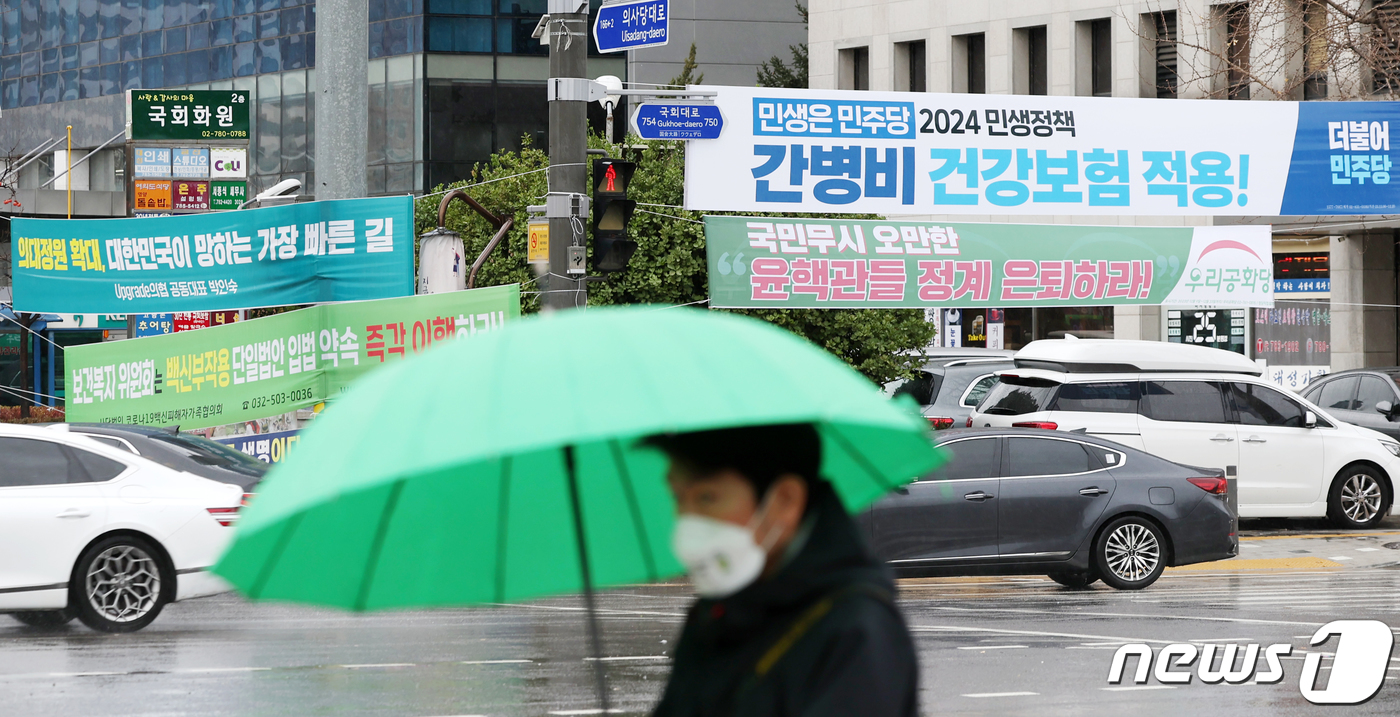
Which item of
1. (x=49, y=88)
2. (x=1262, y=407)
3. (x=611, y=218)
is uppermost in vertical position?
(x=49, y=88)

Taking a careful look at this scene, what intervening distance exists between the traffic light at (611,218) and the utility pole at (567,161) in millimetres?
182

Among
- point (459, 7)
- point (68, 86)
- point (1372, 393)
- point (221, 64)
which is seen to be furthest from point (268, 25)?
point (1372, 393)

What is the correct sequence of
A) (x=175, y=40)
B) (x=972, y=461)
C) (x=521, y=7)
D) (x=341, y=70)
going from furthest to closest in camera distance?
(x=175, y=40) → (x=521, y=7) → (x=341, y=70) → (x=972, y=461)

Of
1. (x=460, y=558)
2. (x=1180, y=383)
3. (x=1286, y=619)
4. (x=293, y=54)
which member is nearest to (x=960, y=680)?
(x=1286, y=619)

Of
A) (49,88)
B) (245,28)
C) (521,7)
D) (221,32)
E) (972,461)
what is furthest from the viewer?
(49,88)

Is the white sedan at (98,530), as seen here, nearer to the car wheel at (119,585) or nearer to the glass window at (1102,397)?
the car wheel at (119,585)

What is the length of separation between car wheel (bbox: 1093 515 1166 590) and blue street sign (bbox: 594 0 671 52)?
19.6 ft

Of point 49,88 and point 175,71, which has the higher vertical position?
point 49,88

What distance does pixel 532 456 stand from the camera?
10.1 ft

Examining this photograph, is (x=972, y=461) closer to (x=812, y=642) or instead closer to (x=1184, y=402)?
(x=1184, y=402)

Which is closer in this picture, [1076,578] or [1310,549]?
[1076,578]

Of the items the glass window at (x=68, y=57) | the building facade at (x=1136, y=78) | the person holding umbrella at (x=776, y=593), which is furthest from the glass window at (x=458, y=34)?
the person holding umbrella at (x=776, y=593)

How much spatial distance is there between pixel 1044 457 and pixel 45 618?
803cm

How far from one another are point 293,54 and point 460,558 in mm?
47161
